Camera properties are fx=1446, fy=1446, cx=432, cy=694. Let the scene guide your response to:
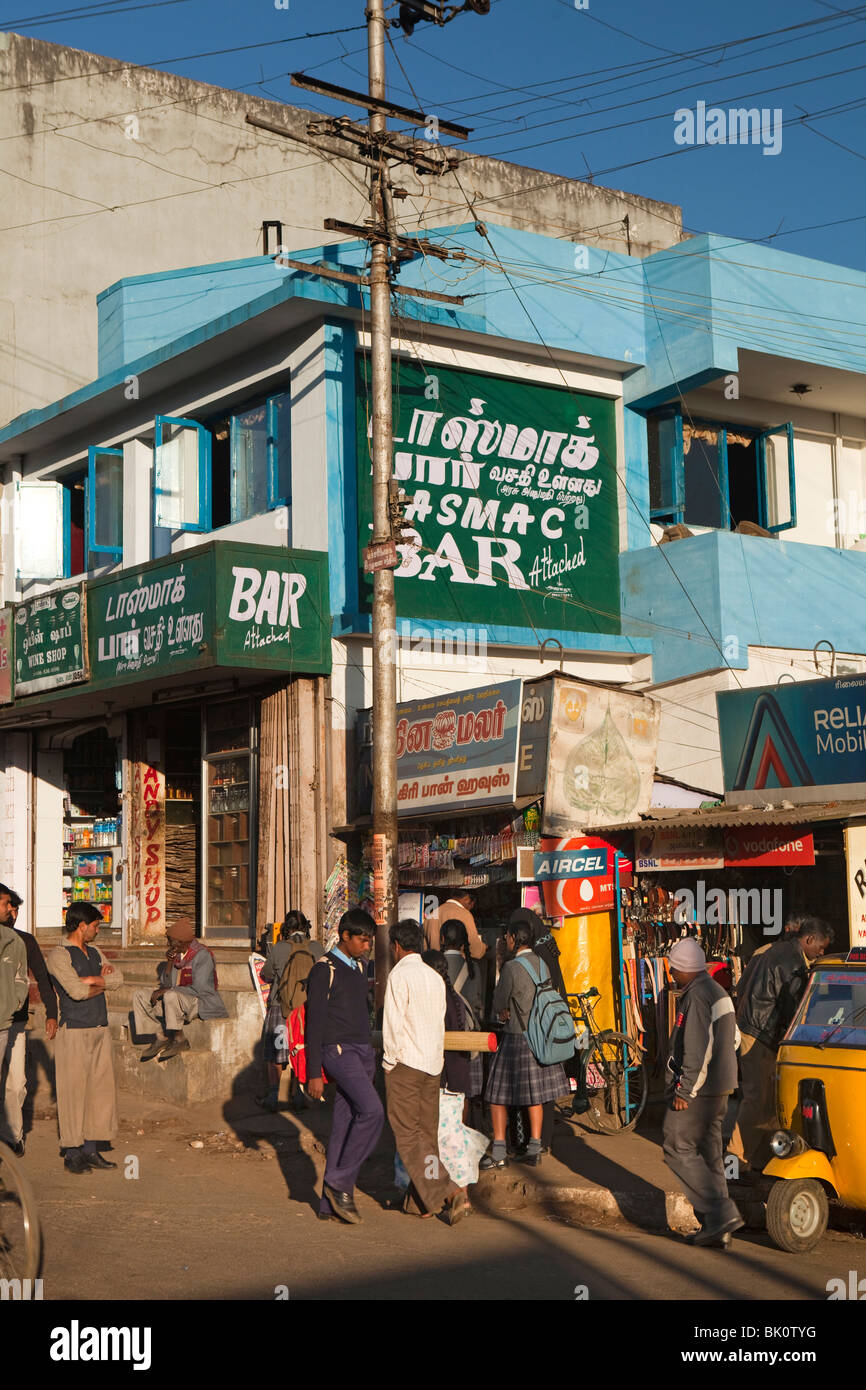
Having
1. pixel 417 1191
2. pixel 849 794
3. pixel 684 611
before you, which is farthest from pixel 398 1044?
pixel 684 611

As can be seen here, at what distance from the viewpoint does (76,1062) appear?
10438mm

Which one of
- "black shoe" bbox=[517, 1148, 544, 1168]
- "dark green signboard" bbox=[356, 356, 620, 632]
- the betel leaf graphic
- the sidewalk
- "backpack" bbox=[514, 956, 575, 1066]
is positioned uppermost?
"dark green signboard" bbox=[356, 356, 620, 632]

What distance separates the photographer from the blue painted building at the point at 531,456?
54.3ft

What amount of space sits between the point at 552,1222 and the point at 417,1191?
2.98ft

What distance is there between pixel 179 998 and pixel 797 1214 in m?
7.12

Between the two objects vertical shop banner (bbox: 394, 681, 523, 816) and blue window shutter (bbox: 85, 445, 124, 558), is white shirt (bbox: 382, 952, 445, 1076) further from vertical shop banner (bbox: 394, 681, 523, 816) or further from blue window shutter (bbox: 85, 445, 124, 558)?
blue window shutter (bbox: 85, 445, 124, 558)

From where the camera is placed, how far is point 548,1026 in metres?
10.6

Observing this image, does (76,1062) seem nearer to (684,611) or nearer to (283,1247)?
(283,1247)

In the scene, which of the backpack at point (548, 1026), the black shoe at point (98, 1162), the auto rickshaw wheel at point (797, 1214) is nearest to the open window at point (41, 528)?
the black shoe at point (98, 1162)

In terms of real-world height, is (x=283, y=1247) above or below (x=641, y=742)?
below

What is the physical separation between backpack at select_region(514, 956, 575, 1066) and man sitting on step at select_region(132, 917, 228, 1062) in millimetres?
4295

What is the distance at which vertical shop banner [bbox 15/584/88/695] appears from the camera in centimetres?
1806

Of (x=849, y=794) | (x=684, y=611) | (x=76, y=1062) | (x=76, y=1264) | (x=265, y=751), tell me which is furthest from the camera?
(x=684, y=611)
